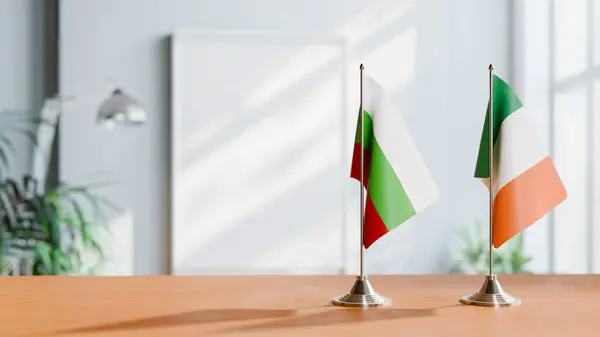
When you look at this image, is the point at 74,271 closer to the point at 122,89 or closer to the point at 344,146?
the point at 122,89

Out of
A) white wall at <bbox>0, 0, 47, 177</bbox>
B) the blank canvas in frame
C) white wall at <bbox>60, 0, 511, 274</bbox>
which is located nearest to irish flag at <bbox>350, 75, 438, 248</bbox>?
the blank canvas in frame

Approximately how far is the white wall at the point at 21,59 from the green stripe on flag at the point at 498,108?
12.2ft

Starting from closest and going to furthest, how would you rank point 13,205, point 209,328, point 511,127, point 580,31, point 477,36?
point 209,328 < point 511,127 < point 13,205 < point 580,31 < point 477,36

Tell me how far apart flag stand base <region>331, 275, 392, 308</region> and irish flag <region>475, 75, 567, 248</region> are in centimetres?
24

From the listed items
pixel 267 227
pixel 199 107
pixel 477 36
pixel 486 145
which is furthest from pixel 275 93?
pixel 486 145

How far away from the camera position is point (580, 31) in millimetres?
4508

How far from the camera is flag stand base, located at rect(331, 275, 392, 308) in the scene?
127 cm

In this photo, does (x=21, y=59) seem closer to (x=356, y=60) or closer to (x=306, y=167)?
(x=306, y=167)

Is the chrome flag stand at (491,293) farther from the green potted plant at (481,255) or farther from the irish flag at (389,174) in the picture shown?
the green potted plant at (481,255)

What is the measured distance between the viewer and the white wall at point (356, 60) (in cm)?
453

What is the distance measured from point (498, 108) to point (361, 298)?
43cm

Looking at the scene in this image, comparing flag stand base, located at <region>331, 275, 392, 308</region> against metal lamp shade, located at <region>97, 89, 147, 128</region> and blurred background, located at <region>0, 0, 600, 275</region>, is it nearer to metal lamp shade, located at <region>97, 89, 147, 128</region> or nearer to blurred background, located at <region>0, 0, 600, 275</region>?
metal lamp shade, located at <region>97, 89, 147, 128</region>

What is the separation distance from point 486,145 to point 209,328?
0.60m

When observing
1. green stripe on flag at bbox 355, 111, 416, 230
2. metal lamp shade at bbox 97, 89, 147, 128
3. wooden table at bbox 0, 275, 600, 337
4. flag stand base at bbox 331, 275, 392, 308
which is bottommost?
wooden table at bbox 0, 275, 600, 337
